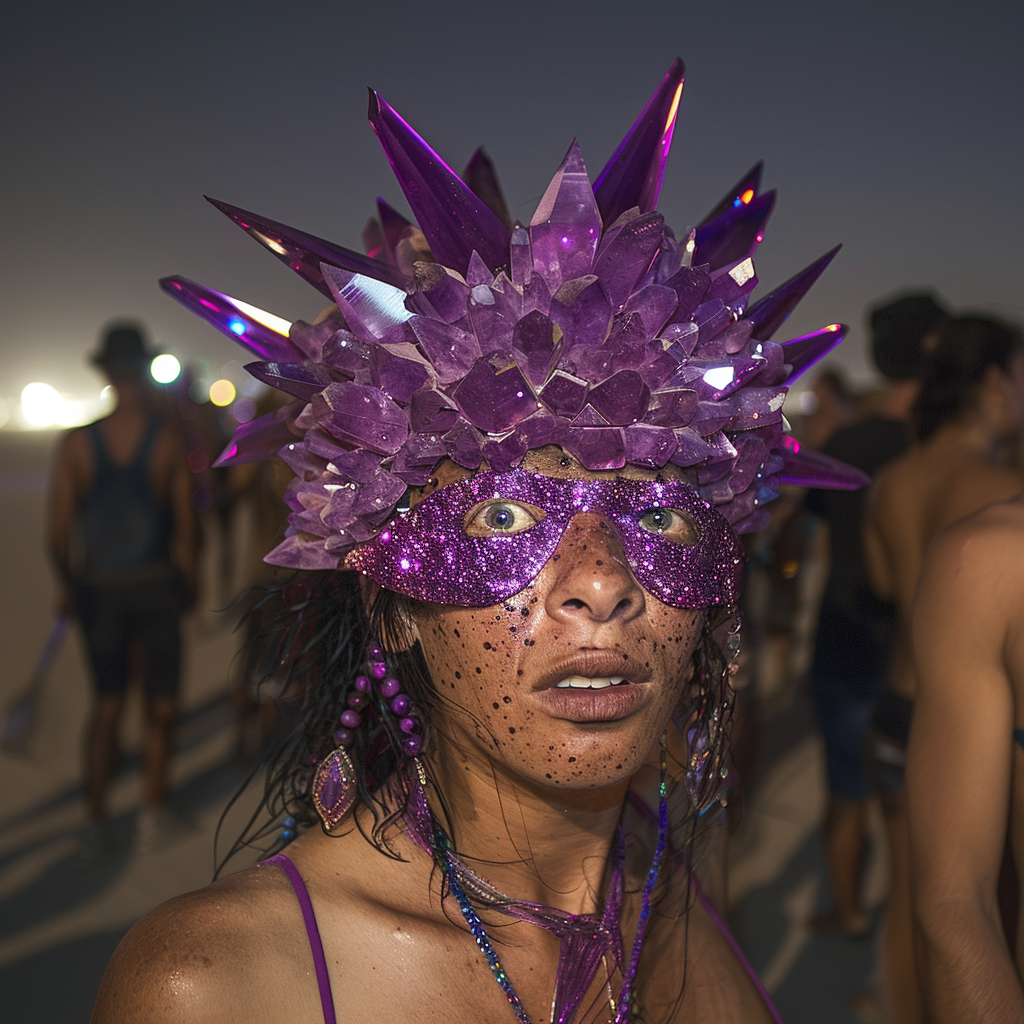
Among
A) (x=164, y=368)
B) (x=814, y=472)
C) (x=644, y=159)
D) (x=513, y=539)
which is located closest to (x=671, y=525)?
(x=513, y=539)

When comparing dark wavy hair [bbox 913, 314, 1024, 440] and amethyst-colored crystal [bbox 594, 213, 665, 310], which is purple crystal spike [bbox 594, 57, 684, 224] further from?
dark wavy hair [bbox 913, 314, 1024, 440]

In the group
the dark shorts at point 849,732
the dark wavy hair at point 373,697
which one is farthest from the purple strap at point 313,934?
the dark shorts at point 849,732

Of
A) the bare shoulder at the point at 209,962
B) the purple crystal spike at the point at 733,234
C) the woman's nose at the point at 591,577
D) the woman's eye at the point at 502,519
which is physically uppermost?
the purple crystal spike at the point at 733,234

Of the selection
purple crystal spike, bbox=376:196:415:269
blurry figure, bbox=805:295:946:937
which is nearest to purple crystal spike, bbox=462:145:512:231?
purple crystal spike, bbox=376:196:415:269

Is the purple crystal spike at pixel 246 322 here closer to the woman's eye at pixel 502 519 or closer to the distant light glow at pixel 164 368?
the woman's eye at pixel 502 519

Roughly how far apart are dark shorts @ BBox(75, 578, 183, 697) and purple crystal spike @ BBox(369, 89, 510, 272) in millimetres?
3959

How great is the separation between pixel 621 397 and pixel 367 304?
394mm

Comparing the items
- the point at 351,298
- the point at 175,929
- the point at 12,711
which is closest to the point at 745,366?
the point at 351,298

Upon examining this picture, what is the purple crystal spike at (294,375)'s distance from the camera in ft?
4.81

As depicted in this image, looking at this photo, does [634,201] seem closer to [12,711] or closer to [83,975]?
[83,975]

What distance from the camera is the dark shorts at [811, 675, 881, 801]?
4160mm

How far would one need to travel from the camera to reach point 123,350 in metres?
5.03

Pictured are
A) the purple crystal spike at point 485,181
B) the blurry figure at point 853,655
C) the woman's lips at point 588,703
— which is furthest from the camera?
the blurry figure at point 853,655

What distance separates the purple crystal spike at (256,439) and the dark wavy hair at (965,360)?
277 cm
